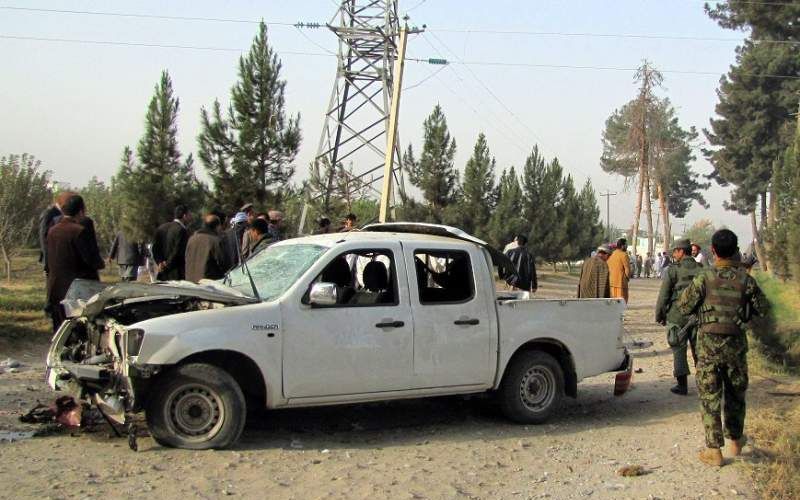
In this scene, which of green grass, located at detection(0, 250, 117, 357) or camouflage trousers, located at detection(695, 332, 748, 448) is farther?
green grass, located at detection(0, 250, 117, 357)

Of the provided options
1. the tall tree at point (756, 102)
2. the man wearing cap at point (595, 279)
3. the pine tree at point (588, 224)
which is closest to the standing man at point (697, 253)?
the man wearing cap at point (595, 279)

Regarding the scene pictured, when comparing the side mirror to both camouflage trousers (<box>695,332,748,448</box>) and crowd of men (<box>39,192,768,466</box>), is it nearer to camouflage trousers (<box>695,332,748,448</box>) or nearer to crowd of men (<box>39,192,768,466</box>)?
crowd of men (<box>39,192,768,466</box>)

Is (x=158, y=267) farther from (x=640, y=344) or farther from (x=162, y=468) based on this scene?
(x=640, y=344)

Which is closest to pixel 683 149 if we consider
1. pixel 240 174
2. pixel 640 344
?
pixel 240 174

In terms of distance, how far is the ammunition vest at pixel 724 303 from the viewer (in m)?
6.37

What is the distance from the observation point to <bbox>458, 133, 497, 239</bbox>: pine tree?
37.6m

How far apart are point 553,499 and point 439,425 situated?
2.17 meters

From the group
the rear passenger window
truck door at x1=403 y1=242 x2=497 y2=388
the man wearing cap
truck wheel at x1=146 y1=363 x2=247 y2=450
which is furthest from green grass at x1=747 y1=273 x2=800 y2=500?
truck wheel at x1=146 y1=363 x2=247 y2=450

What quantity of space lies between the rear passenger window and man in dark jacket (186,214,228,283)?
117 inches

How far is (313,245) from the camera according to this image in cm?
726

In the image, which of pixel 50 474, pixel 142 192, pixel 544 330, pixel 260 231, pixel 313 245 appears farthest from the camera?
pixel 142 192

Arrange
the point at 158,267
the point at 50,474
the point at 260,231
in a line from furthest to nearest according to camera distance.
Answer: the point at 158,267 → the point at 260,231 → the point at 50,474

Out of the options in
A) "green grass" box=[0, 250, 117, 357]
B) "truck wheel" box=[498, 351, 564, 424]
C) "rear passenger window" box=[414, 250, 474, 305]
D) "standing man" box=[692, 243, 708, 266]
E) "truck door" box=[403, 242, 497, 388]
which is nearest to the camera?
"truck door" box=[403, 242, 497, 388]

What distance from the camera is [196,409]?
6.33m
